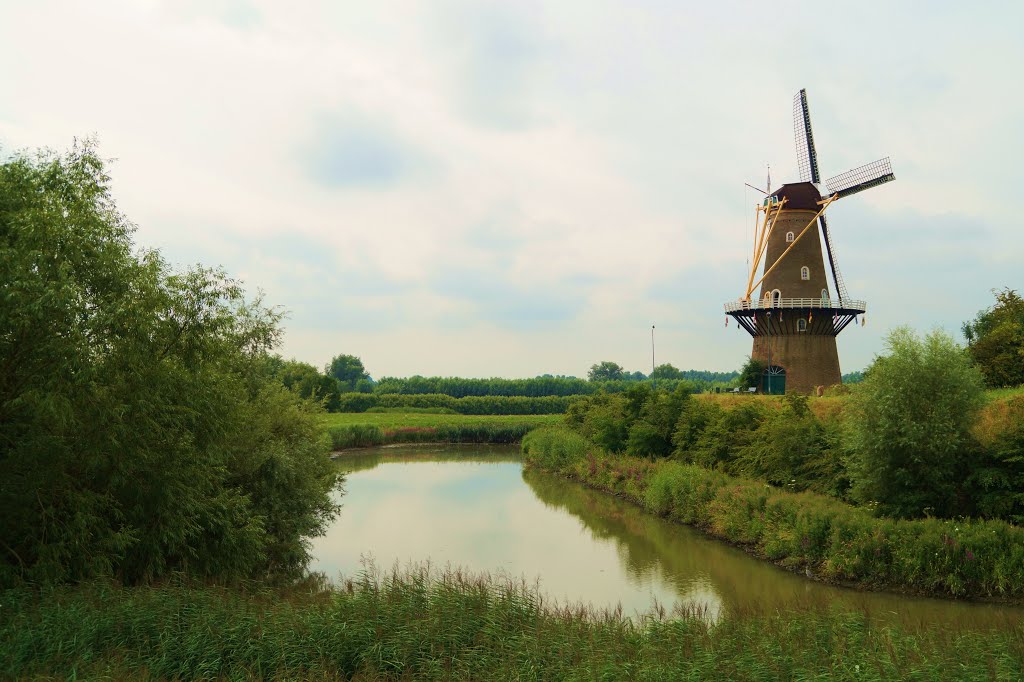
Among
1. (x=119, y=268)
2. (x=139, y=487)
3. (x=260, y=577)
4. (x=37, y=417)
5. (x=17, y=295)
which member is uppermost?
(x=119, y=268)

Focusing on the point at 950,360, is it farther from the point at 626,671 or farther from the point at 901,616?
the point at 626,671

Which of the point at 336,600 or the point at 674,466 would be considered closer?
the point at 336,600

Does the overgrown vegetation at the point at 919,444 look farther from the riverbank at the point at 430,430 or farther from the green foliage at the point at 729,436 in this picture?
the riverbank at the point at 430,430

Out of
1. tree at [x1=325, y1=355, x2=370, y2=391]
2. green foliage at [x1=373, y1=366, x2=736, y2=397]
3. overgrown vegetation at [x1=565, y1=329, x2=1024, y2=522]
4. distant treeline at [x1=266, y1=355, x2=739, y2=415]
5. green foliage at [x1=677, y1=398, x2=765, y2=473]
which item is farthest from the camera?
tree at [x1=325, y1=355, x2=370, y2=391]

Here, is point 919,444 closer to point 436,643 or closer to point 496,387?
point 436,643

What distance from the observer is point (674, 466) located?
27500 mm

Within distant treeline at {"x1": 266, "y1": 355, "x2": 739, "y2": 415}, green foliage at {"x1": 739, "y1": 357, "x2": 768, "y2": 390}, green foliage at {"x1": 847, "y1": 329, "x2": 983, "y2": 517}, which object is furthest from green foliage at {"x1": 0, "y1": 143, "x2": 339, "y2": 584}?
green foliage at {"x1": 739, "y1": 357, "x2": 768, "y2": 390}

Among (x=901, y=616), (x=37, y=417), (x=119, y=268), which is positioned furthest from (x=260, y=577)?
(x=901, y=616)

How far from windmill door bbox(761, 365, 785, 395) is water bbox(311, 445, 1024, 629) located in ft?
42.9

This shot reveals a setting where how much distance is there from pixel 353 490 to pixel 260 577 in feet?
53.0

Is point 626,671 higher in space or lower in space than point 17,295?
lower

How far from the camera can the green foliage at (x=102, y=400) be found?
1038cm

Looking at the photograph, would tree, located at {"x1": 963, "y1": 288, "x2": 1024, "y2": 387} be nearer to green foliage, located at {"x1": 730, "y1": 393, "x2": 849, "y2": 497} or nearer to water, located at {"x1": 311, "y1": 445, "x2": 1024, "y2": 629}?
green foliage, located at {"x1": 730, "y1": 393, "x2": 849, "y2": 497}

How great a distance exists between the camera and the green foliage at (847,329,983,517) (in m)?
18.3
